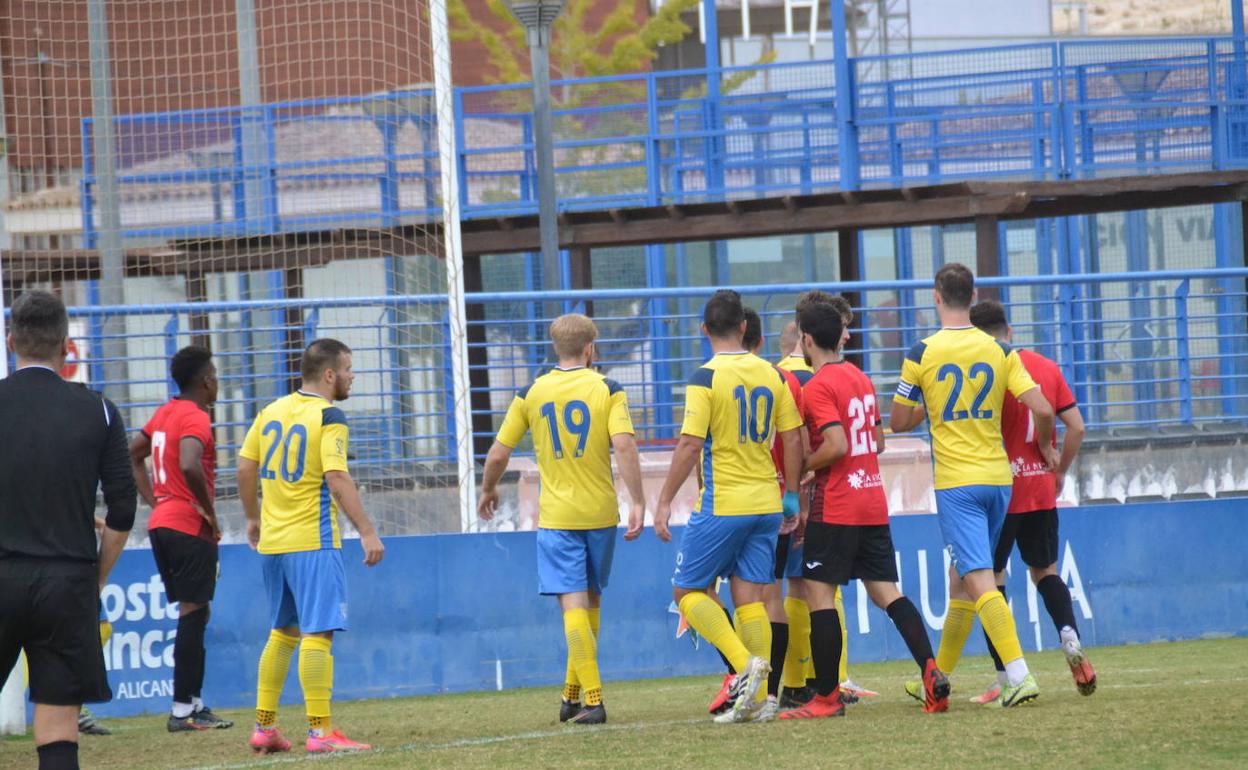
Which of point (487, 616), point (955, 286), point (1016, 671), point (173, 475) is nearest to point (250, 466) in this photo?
point (173, 475)

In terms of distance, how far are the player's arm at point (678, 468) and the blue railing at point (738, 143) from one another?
8235 millimetres

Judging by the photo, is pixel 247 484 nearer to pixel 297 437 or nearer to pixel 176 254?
pixel 297 437

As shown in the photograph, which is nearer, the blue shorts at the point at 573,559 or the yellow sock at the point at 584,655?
the yellow sock at the point at 584,655

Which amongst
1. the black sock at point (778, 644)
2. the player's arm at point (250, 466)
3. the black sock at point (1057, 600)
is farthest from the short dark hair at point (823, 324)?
Result: the player's arm at point (250, 466)

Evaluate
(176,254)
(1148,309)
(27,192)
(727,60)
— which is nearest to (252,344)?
(176,254)

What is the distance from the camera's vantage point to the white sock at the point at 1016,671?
24.1 feet

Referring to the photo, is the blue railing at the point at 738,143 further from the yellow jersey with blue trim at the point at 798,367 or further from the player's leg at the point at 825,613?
the player's leg at the point at 825,613

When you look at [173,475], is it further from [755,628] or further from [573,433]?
[755,628]

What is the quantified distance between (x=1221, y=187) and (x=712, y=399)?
11.5 meters

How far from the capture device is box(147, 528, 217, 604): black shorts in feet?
28.2

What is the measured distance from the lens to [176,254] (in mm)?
15172

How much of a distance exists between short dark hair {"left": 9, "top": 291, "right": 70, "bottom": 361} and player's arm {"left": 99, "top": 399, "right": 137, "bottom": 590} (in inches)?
11.0

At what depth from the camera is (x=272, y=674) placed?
24.2ft

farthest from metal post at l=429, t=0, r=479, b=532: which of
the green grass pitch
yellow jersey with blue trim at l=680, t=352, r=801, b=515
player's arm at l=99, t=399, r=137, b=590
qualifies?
player's arm at l=99, t=399, r=137, b=590
